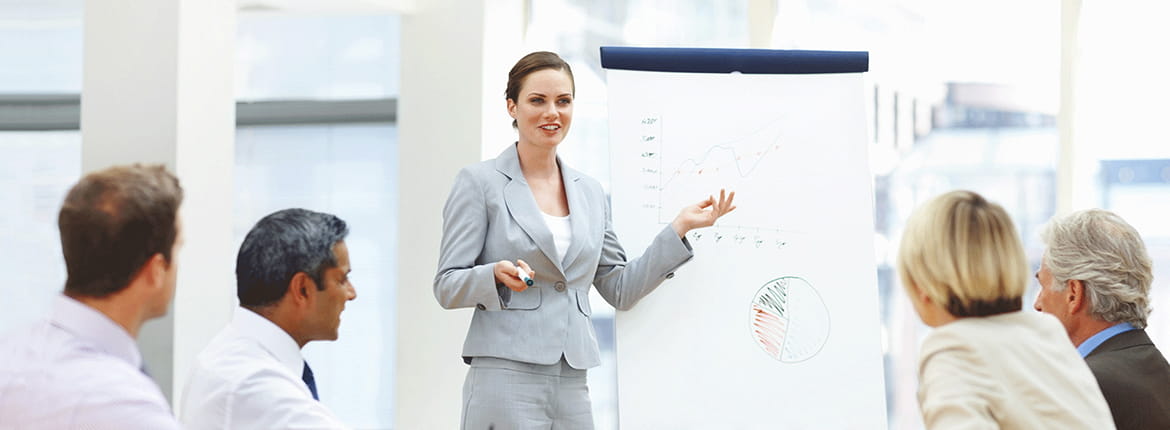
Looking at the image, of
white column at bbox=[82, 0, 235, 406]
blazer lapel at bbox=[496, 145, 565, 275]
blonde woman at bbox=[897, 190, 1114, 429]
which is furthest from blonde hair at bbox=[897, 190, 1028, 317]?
white column at bbox=[82, 0, 235, 406]

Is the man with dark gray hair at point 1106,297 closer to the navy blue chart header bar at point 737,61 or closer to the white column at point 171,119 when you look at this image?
the navy blue chart header bar at point 737,61

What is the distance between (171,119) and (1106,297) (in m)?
2.37

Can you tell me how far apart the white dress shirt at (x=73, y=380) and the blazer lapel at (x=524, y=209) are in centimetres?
124

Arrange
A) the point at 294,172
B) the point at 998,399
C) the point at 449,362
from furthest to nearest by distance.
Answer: the point at 294,172 < the point at 449,362 < the point at 998,399

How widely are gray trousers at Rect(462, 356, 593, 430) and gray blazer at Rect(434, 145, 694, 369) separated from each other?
36 millimetres

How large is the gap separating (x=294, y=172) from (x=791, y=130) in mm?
2552

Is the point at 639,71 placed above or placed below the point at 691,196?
above

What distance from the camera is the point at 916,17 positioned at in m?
4.30

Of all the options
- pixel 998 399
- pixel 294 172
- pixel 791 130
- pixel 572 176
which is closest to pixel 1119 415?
pixel 998 399

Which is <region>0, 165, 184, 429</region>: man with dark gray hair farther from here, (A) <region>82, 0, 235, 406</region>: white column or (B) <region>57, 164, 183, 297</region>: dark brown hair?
(A) <region>82, 0, 235, 406</region>: white column

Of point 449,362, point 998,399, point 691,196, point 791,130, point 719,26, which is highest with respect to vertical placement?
point 719,26

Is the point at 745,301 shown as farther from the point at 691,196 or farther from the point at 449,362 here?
the point at 449,362

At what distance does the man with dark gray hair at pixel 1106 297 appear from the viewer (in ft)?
7.48

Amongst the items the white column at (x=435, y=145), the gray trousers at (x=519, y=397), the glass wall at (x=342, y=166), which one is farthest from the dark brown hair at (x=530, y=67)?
the glass wall at (x=342, y=166)
